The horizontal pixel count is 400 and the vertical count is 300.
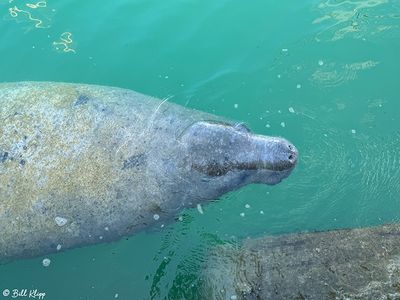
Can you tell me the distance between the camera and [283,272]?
15.5ft

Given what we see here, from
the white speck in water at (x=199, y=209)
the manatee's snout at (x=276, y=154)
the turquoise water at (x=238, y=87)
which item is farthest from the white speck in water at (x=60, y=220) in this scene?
the manatee's snout at (x=276, y=154)

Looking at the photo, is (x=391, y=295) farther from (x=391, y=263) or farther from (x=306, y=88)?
(x=306, y=88)

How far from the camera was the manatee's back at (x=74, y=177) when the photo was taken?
5.40m

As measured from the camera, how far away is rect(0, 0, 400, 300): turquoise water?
19.3 feet

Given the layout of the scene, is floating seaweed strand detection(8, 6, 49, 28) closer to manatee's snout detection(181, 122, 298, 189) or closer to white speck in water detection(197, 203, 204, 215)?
manatee's snout detection(181, 122, 298, 189)

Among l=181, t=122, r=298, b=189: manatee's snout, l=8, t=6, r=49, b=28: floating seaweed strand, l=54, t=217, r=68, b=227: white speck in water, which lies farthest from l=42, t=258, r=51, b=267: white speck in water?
l=8, t=6, r=49, b=28: floating seaweed strand

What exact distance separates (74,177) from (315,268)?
295cm

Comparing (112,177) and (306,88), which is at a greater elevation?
(112,177)

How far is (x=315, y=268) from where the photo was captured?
15.3 ft

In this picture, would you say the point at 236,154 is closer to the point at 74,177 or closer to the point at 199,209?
the point at 199,209

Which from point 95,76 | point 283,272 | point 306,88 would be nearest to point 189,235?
point 283,272

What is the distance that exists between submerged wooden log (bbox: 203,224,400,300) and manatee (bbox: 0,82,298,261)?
2.69 feet

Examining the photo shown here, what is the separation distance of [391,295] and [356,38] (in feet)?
17.2

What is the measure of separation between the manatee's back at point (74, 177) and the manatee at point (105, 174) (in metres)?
0.01
